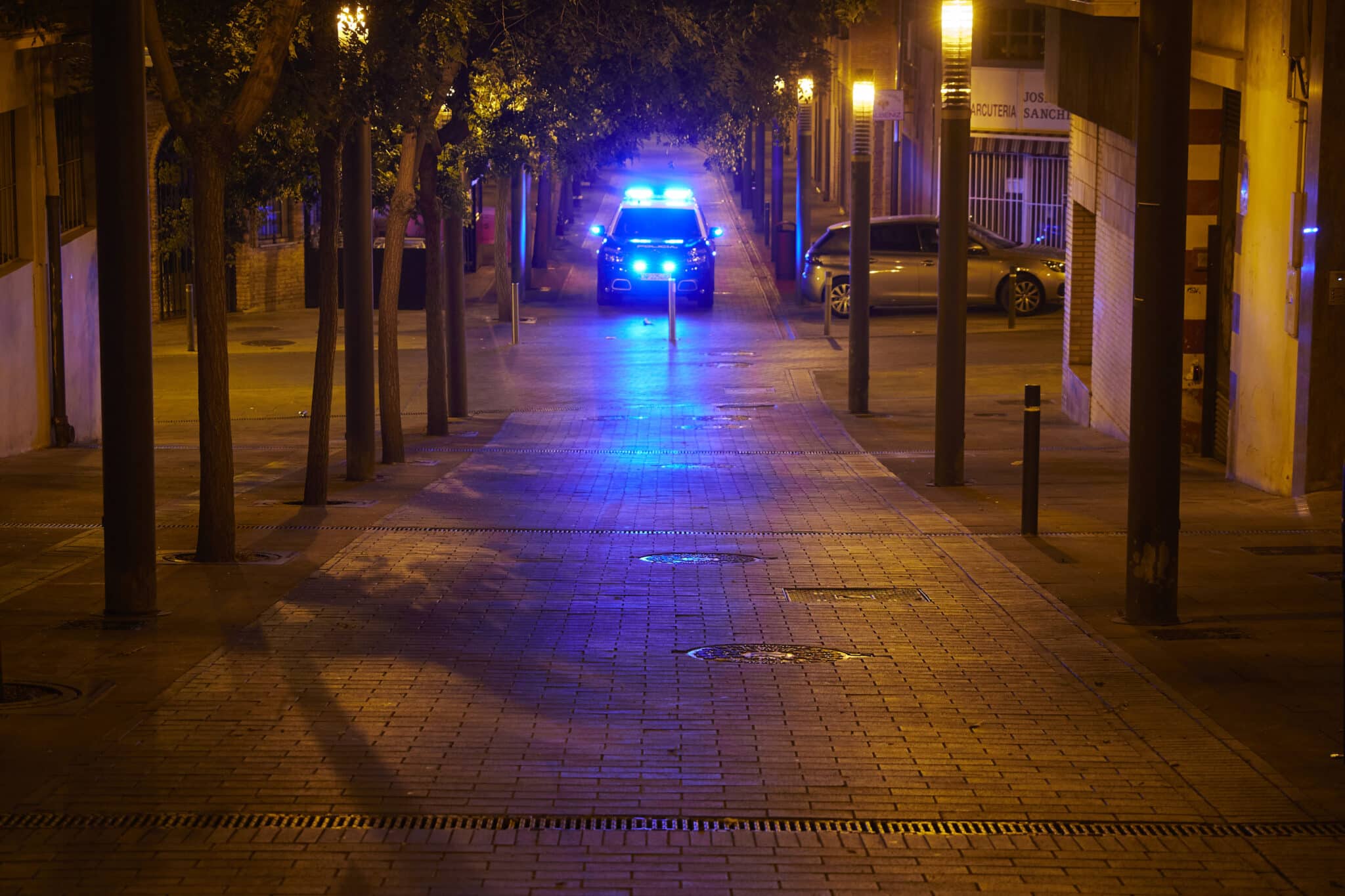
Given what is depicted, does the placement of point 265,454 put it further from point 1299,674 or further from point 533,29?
point 1299,674

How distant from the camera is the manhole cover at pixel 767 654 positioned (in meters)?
7.80

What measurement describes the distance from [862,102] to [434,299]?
5.86 metres

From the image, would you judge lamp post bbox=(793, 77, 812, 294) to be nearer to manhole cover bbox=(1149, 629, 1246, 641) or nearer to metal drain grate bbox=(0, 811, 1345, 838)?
manhole cover bbox=(1149, 629, 1246, 641)

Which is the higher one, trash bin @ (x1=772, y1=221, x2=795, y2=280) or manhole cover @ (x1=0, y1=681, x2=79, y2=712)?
trash bin @ (x1=772, y1=221, x2=795, y2=280)

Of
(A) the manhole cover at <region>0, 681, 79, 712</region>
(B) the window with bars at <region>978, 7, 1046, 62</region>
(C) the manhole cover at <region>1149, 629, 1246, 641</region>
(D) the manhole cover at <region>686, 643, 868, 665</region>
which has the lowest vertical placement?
(C) the manhole cover at <region>1149, 629, 1246, 641</region>

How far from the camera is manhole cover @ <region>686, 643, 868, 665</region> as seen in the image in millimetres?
7805

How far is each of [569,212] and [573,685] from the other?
142 ft

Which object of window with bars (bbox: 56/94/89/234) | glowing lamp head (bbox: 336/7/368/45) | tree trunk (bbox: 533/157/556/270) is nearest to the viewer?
glowing lamp head (bbox: 336/7/368/45)

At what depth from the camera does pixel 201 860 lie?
5.29m

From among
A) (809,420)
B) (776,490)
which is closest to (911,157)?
(809,420)

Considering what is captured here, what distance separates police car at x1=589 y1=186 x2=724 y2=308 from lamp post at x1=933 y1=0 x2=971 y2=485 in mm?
16120

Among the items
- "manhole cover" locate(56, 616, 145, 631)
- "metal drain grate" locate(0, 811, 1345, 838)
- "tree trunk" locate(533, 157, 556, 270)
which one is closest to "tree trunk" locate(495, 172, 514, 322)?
"tree trunk" locate(533, 157, 556, 270)

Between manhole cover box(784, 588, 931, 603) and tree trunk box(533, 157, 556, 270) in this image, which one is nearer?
manhole cover box(784, 588, 931, 603)

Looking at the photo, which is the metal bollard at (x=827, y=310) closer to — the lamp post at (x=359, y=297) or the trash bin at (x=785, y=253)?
the trash bin at (x=785, y=253)
